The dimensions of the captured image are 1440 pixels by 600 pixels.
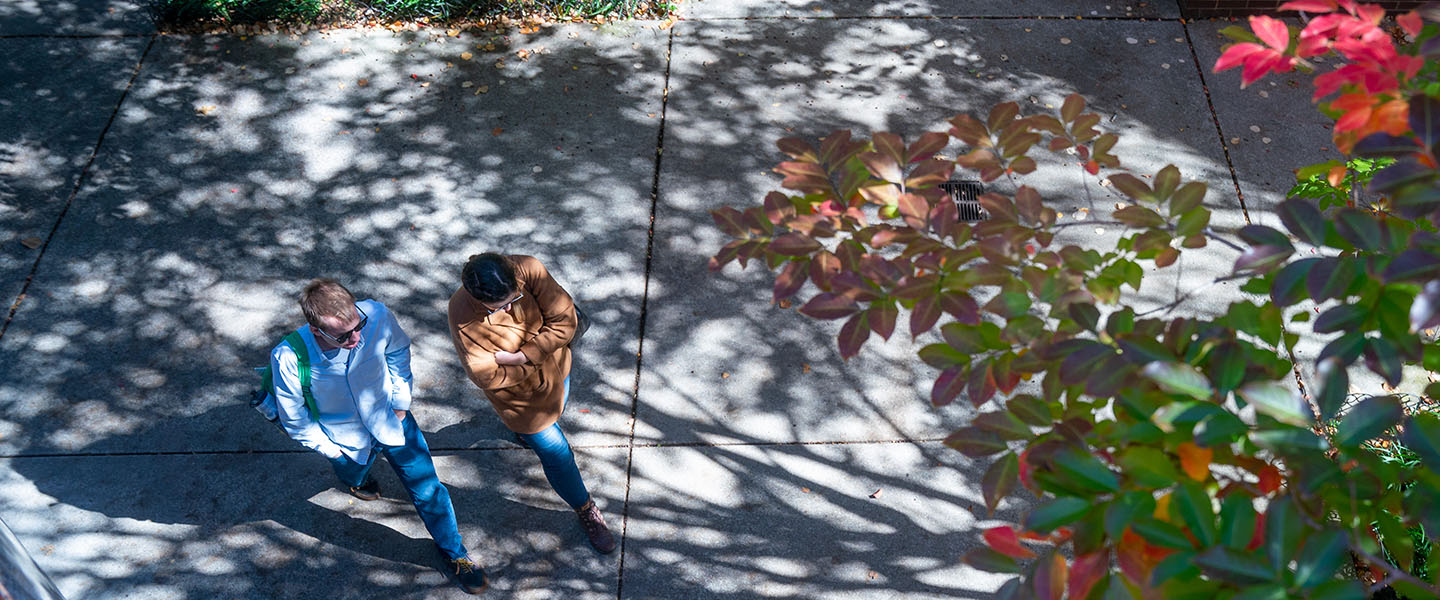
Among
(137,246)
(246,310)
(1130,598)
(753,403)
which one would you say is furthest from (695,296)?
(1130,598)

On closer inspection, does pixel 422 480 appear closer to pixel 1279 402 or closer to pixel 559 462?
pixel 559 462

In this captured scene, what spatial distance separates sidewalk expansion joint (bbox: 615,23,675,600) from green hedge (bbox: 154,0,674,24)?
477 millimetres

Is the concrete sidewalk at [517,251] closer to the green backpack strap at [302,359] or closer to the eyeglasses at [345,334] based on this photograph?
the green backpack strap at [302,359]

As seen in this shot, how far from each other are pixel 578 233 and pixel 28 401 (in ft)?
9.31

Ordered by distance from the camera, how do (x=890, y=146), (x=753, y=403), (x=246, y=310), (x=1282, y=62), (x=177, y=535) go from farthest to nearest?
1. (x=246, y=310)
2. (x=753, y=403)
3. (x=177, y=535)
4. (x=890, y=146)
5. (x=1282, y=62)

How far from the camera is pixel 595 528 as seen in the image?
414cm

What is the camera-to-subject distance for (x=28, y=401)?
4.78 metres

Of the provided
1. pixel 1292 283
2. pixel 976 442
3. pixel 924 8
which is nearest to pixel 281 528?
pixel 976 442

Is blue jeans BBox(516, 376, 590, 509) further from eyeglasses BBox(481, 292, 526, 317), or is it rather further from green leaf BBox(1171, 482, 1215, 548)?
green leaf BBox(1171, 482, 1215, 548)

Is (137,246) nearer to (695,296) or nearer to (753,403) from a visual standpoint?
(695,296)

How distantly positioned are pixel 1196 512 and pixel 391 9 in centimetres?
653

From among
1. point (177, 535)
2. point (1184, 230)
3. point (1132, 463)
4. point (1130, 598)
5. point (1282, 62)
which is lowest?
point (177, 535)

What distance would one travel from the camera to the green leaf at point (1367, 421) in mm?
1620

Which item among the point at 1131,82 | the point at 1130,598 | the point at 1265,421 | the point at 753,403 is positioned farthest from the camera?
the point at 1131,82
